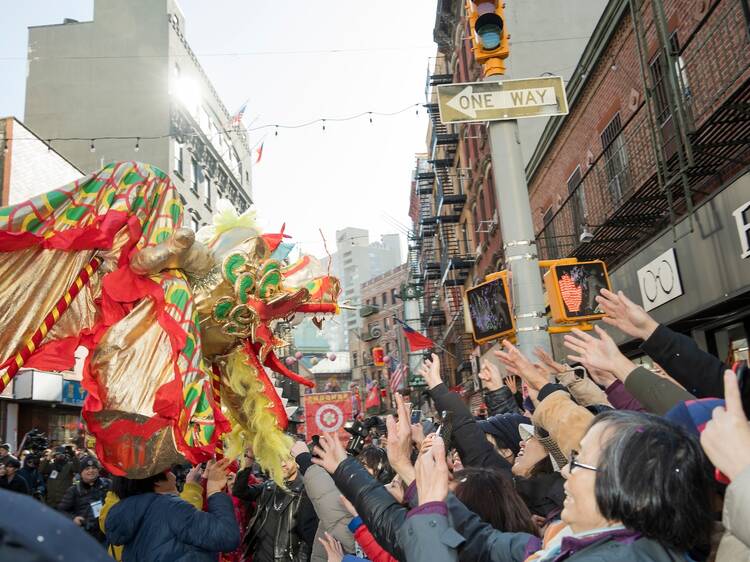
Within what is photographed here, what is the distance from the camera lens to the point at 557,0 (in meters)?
22.0

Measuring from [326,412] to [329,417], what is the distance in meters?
0.15

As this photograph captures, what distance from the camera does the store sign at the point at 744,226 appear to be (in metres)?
7.98

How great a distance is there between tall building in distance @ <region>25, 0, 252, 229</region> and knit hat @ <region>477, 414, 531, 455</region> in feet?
77.1

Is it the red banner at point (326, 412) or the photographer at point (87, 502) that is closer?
the photographer at point (87, 502)

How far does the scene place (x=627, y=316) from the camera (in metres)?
3.20

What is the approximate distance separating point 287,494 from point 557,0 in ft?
68.5

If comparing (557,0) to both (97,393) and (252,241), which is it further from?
(97,393)

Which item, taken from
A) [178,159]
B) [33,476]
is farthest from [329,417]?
[178,159]

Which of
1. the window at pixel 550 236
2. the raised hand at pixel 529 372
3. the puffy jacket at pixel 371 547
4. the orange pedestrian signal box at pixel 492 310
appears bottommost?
the puffy jacket at pixel 371 547

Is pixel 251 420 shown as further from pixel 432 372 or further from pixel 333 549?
pixel 432 372

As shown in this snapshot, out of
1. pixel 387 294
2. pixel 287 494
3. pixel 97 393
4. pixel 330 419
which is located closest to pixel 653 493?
pixel 97 393

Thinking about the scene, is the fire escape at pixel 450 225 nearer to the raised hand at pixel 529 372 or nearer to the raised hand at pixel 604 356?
the raised hand at pixel 529 372

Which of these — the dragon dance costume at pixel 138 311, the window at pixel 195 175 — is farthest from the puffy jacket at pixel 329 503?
the window at pixel 195 175

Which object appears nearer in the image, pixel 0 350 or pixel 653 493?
pixel 653 493
